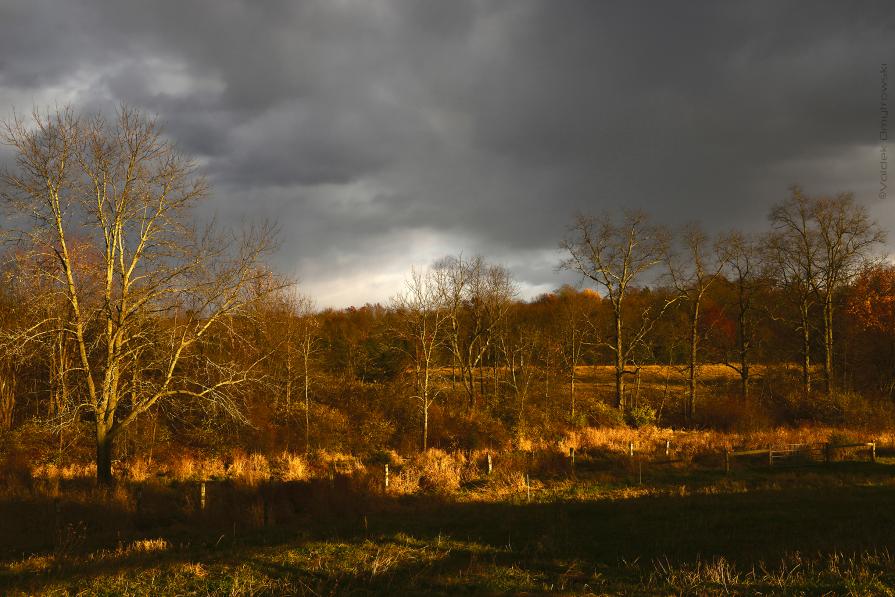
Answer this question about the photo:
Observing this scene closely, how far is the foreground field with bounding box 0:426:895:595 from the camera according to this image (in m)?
8.77

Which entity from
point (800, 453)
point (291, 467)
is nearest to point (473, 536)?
point (291, 467)

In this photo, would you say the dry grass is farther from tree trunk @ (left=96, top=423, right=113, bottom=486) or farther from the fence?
the fence

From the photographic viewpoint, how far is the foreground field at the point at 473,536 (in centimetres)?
877

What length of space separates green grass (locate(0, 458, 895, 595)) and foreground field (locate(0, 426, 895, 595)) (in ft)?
0.16

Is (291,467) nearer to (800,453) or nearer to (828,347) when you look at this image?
(800,453)

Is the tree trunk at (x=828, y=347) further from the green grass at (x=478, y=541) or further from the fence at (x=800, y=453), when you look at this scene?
the green grass at (x=478, y=541)

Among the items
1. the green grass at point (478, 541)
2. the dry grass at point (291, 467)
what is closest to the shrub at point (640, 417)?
the green grass at point (478, 541)

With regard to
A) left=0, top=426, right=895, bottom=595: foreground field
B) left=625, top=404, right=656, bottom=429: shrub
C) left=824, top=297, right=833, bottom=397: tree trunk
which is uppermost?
left=824, top=297, right=833, bottom=397: tree trunk

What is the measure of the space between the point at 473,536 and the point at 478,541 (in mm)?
468

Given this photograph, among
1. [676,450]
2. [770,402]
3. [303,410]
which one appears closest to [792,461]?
[676,450]

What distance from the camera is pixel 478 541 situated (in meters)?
12.1

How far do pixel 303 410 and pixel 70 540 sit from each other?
75.0ft

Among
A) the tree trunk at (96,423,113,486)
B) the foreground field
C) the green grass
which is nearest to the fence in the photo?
the foreground field

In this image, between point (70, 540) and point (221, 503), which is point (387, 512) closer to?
point (221, 503)
